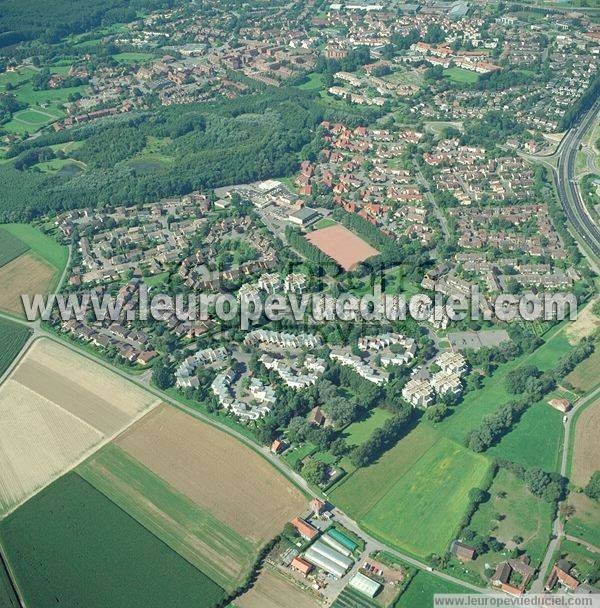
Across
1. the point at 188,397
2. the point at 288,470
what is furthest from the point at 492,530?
the point at 188,397

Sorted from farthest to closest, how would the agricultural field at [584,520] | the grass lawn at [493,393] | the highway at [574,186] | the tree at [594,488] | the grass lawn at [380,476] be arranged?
the highway at [574,186] < the grass lawn at [493,393] < the grass lawn at [380,476] < the tree at [594,488] < the agricultural field at [584,520]

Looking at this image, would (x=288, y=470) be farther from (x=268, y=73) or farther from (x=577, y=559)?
(x=268, y=73)

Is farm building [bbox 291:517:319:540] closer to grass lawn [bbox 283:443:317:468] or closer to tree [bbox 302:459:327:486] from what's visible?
tree [bbox 302:459:327:486]

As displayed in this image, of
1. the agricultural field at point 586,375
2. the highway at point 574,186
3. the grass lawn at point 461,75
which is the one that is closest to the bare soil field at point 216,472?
the agricultural field at point 586,375

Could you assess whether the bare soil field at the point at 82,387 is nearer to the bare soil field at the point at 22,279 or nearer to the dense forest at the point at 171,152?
the bare soil field at the point at 22,279

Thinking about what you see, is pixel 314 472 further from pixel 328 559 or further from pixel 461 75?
pixel 461 75

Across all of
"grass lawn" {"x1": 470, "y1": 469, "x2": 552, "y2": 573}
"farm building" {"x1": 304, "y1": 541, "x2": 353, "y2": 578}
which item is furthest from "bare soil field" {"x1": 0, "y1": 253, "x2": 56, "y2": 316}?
"grass lawn" {"x1": 470, "y1": 469, "x2": 552, "y2": 573}
